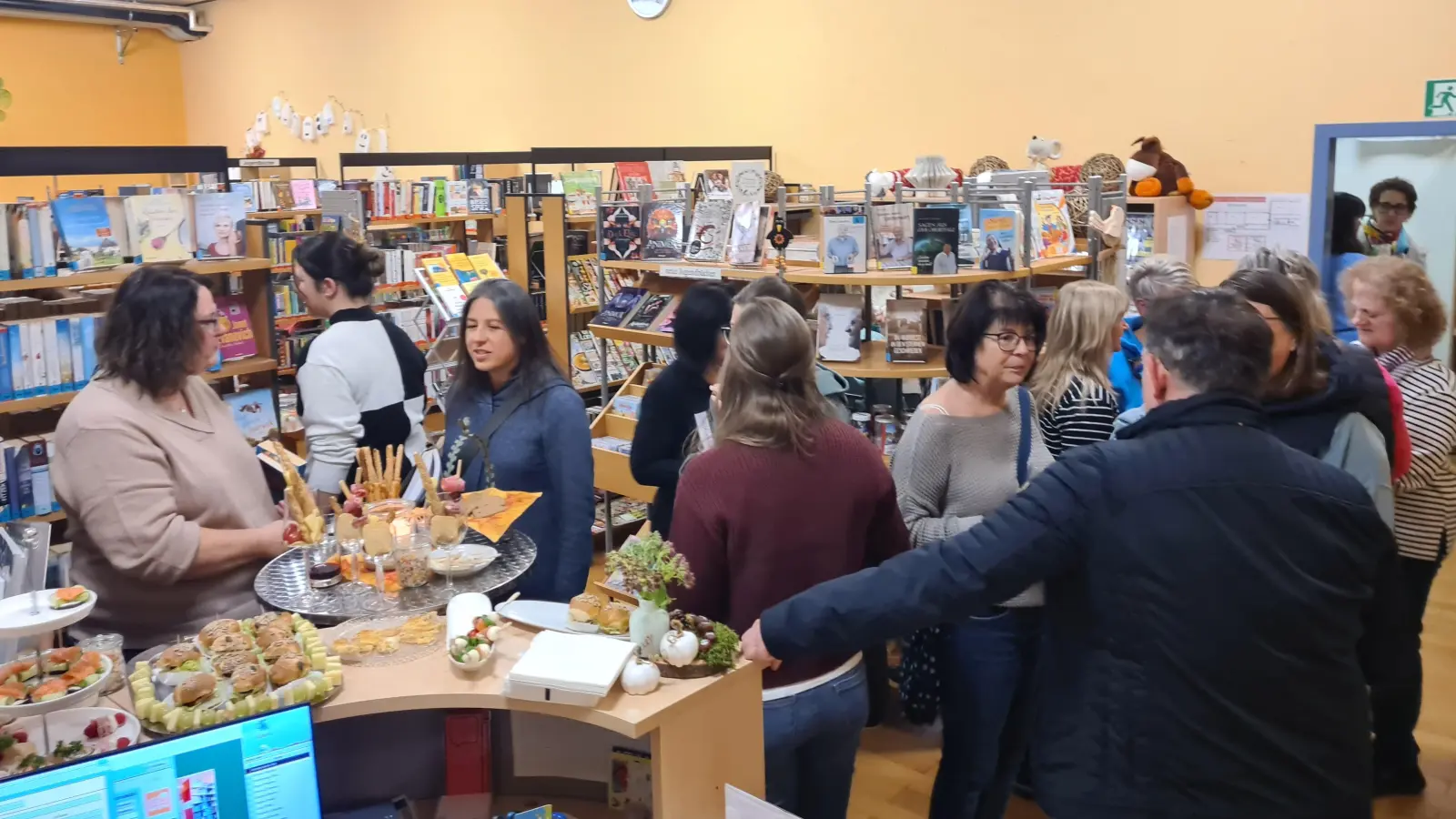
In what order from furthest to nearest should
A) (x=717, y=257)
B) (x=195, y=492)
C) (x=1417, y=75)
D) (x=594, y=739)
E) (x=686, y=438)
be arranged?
(x=1417, y=75)
(x=717, y=257)
(x=686, y=438)
(x=195, y=492)
(x=594, y=739)

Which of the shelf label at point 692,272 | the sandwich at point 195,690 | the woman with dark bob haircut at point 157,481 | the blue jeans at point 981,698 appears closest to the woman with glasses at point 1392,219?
the shelf label at point 692,272

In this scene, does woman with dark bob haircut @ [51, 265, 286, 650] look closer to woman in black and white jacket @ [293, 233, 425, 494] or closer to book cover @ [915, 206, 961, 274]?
woman in black and white jacket @ [293, 233, 425, 494]

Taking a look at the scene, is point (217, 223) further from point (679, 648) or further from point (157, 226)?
point (679, 648)

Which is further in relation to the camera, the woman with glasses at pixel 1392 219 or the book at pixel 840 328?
the woman with glasses at pixel 1392 219

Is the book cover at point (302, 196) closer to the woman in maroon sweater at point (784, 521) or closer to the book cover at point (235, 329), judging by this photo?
the book cover at point (235, 329)

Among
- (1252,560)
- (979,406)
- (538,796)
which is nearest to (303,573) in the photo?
(538,796)

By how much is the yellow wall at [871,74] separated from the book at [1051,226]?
267cm

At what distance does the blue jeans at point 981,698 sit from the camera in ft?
8.68

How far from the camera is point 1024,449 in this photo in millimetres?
2811

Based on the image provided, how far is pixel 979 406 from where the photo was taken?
279 cm

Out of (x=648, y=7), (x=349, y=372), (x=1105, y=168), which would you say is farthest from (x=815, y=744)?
(x=648, y=7)

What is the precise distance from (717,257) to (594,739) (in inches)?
129

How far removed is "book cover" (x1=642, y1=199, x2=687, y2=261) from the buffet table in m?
3.56

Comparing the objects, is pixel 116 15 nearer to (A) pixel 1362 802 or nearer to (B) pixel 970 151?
(B) pixel 970 151
